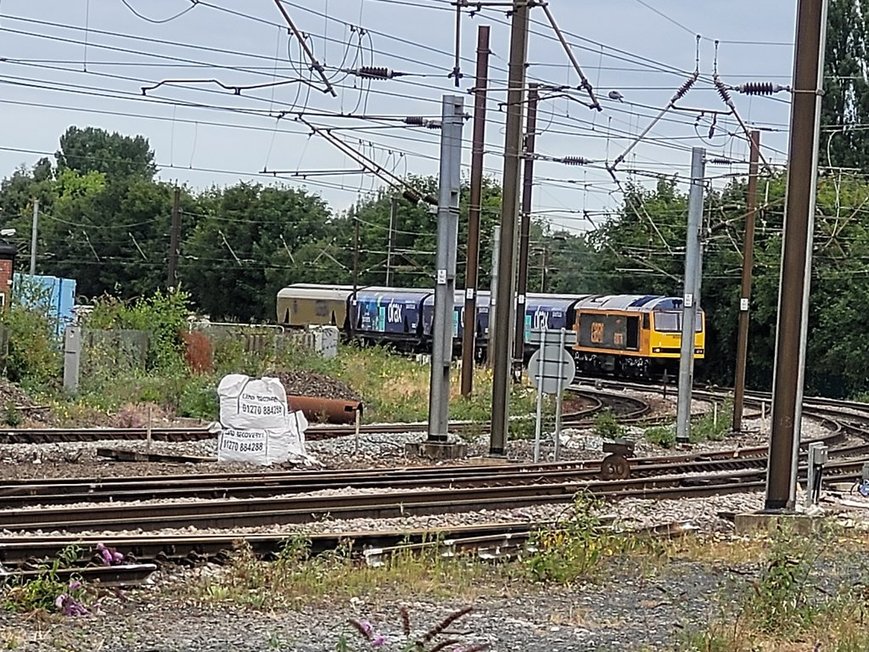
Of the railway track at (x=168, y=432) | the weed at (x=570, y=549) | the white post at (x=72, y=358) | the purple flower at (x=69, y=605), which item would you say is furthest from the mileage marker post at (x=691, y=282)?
the purple flower at (x=69, y=605)

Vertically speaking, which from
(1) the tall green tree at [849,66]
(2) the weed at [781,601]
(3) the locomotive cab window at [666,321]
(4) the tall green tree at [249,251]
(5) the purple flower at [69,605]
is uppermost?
(1) the tall green tree at [849,66]

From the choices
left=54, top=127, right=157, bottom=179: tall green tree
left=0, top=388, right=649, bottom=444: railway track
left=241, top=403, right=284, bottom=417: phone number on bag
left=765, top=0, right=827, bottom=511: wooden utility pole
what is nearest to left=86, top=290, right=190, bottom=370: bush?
left=0, top=388, right=649, bottom=444: railway track

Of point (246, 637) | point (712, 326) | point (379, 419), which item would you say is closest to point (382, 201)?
point (712, 326)

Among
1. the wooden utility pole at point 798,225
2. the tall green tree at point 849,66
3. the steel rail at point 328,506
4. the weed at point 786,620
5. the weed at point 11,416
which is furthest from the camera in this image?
the tall green tree at point 849,66

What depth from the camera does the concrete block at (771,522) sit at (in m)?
15.3

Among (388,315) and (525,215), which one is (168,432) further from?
(388,315)

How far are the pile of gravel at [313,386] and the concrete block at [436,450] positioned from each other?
7907 millimetres

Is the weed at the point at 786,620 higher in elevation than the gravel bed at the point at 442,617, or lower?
higher

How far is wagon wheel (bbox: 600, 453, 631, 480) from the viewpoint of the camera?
2038 centimetres

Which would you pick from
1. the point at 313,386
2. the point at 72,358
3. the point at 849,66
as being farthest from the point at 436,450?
the point at 849,66

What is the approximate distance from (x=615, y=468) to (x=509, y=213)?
465 cm

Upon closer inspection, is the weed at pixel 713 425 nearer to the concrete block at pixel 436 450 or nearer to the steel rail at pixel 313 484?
the steel rail at pixel 313 484

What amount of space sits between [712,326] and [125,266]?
46033mm

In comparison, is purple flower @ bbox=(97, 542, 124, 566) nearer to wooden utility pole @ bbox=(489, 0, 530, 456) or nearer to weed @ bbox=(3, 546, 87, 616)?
→ weed @ bbox=(3, 546, 87, 616)
